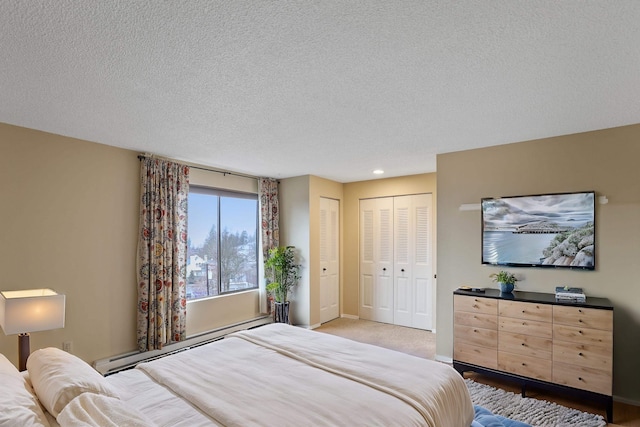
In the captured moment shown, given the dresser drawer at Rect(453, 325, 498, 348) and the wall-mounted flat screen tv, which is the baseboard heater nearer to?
the dresser drawer at Rect(453, 325, 498, 348)

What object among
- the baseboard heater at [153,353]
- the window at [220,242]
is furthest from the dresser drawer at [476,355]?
the window at [220,242]

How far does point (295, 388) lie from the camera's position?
1.88 meters

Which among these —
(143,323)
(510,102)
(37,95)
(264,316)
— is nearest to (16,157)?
(37,95)

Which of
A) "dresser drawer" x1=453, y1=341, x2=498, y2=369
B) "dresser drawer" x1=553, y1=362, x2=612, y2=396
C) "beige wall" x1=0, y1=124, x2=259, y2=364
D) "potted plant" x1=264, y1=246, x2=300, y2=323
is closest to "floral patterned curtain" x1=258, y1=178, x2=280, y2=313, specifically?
"potted plant" x1=264, y1=246, x2=300, y2=323

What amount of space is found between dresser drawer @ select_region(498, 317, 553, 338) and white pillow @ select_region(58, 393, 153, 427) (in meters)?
3.08

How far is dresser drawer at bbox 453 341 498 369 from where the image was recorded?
323 cm

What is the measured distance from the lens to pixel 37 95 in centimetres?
232

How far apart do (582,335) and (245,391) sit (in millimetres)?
2838

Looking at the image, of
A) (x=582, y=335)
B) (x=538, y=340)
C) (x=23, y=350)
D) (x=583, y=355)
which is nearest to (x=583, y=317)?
(x=582, y=335)

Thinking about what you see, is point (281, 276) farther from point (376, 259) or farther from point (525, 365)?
point (525, 365)

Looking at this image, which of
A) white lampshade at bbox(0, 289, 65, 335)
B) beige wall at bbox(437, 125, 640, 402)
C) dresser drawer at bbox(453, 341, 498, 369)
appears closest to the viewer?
white lampshade at bbox(0, 289, 65, 335)

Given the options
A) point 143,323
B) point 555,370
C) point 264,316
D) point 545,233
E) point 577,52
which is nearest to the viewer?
point 577,52

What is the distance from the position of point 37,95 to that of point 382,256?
4.88m

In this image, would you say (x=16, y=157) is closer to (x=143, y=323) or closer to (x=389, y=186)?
(x=143, y=323)
